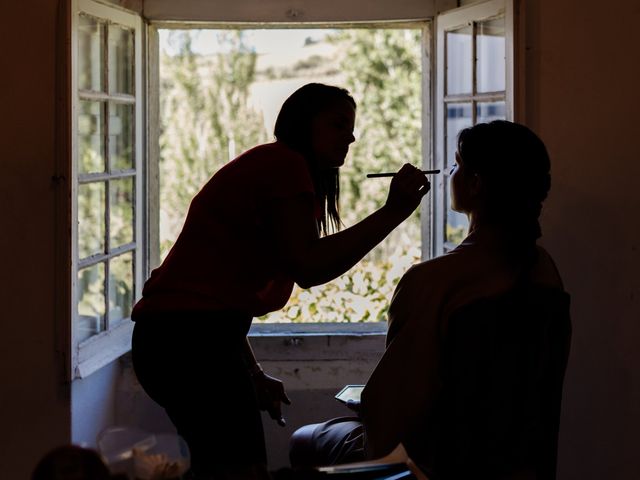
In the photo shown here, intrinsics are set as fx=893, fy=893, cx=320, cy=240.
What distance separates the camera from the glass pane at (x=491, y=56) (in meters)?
2.81

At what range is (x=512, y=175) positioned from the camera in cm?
184

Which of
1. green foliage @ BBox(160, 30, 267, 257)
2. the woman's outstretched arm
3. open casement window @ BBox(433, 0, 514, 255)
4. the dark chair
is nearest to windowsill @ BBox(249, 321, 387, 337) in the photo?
open casement window @ BBox(433, 0, 514, 255)

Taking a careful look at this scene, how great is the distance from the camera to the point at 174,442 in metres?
1.27

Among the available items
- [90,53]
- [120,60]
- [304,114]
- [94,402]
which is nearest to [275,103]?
[120,60]

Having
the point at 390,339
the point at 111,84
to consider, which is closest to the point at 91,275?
the point at 111,84

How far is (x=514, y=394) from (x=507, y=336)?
11 centimetres

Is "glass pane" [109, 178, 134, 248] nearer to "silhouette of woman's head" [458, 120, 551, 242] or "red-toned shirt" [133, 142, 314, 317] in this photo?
"red-toned shirt" [133, 142, 314, 317]

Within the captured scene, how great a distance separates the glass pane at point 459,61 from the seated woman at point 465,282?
3.81 feet

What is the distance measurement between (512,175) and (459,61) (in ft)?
4.25

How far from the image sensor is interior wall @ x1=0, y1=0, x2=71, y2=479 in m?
2.42

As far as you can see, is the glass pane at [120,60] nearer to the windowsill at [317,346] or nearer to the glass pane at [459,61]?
the windowsill at [317,346]

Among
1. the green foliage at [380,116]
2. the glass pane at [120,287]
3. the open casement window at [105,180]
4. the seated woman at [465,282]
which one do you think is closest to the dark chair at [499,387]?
the seated woman at [465,282]

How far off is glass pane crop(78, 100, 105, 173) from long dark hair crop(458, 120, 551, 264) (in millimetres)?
1378

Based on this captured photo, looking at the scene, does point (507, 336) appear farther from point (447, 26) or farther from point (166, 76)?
point (166, 76)
